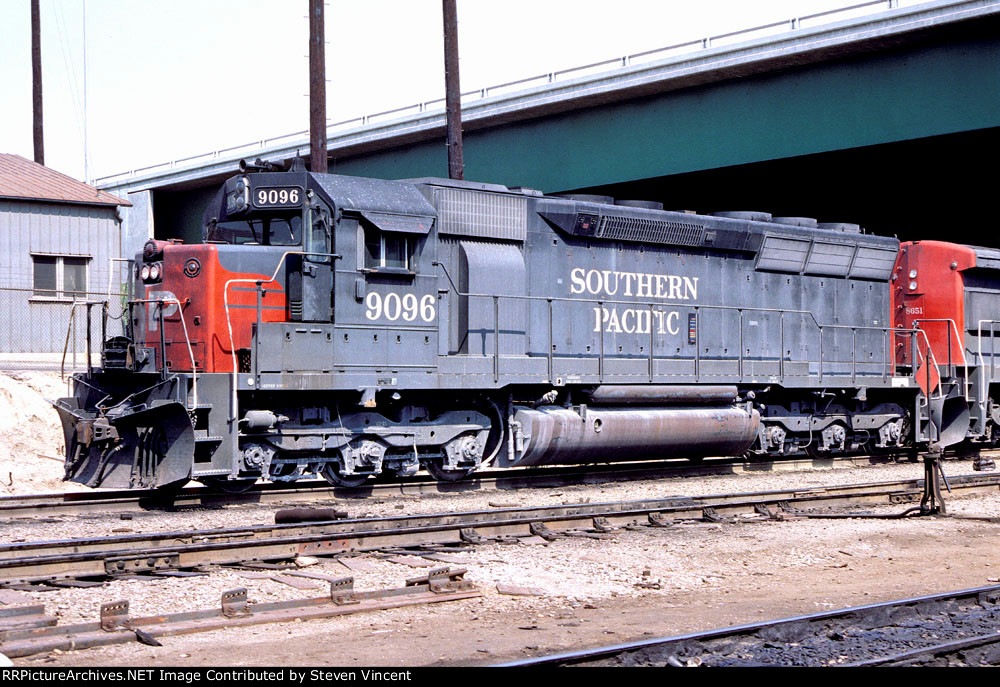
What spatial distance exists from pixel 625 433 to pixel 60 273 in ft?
55.1

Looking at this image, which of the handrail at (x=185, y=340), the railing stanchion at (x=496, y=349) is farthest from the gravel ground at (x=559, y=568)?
the railing stanchion at (x=496, y=349)

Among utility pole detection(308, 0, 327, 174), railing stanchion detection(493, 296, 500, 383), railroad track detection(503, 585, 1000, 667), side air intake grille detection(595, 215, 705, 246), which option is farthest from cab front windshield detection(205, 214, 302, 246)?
utility pole detection(308, 0, 327, 174)

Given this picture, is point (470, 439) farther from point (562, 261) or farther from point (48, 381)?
point (48, 381)

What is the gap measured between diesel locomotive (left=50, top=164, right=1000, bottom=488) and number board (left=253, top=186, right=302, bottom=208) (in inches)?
0.9

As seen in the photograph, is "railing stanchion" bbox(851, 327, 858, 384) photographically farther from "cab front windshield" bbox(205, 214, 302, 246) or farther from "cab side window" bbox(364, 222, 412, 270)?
"cab front windshield" bbox(205, 214, 302, 246)

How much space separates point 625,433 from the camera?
1368 cm

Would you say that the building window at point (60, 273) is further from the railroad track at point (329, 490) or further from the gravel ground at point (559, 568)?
the gravel ground at point (559, 568)

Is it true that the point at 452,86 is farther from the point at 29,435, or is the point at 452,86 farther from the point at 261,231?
the point at 29,435

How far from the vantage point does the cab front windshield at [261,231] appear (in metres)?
11.6

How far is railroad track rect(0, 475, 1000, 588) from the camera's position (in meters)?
7.52

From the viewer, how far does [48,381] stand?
19.1 metres

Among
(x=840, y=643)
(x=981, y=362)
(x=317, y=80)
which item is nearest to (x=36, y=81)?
(x=317, y=80)
